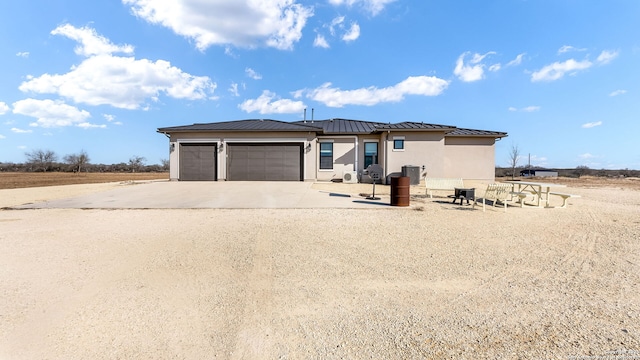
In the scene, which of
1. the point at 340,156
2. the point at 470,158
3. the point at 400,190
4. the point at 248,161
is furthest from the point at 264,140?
the point at 470,158

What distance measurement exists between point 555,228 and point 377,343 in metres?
6.85

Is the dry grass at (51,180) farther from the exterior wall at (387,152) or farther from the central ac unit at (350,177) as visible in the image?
the central ac unit at (350,177)

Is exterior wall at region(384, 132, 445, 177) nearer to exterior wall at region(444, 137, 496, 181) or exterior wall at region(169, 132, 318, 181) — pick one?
exterior wall at region(444, 137, 496, 181)

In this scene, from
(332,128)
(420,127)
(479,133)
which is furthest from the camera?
(332,128)

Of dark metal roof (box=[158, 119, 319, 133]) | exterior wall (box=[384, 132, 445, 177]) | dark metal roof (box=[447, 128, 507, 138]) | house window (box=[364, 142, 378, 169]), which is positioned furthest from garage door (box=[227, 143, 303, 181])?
dark metal roof (box=[447, 128, 507, 138])

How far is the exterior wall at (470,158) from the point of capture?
20344 millimetres

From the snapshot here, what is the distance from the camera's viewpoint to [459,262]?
4.66 meters

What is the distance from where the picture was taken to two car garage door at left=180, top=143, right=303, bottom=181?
63.6ft

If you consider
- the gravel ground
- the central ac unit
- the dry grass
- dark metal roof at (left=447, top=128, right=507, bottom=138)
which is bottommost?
the gravel ground

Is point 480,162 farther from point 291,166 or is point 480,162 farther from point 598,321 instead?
point 598,321

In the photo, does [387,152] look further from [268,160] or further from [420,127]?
[268,160]

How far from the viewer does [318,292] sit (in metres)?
3.62

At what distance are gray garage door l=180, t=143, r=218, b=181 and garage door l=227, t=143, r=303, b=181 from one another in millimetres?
1217

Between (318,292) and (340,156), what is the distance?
53.4 ft
